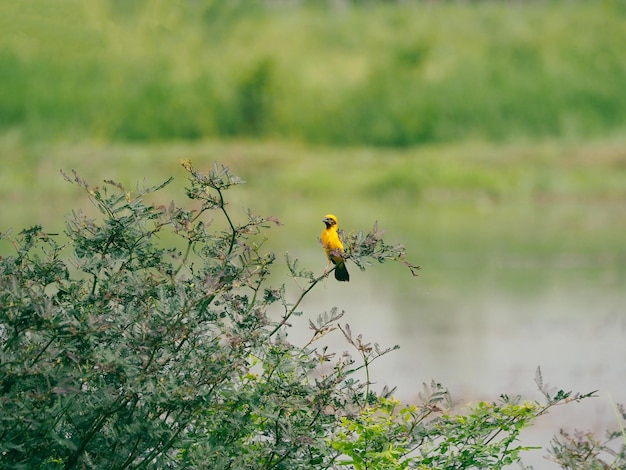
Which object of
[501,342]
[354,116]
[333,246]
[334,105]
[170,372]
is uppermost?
[334,105]

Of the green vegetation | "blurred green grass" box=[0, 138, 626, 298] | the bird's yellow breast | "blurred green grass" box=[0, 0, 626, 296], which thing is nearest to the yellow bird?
the bird's yellow breast

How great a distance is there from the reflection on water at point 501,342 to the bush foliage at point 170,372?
1745mm

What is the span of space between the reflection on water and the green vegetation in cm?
691

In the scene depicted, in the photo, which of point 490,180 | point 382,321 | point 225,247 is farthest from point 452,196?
point 225,247

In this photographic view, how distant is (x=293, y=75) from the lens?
15.4m

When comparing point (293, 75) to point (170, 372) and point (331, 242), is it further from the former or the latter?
point (170, 372)

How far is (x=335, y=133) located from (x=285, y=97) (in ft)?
2.50

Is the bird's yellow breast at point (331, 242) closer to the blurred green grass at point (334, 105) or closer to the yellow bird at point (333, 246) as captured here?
the yellow bird at point (333, 246)

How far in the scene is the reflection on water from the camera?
5398mm

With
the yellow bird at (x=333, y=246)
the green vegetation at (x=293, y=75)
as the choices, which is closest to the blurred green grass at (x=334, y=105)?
the green vegetation at (x=293, y=75)

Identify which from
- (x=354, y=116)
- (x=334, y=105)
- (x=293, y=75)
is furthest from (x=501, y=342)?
(x=293, y=75)

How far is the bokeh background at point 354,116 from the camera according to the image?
1089cm

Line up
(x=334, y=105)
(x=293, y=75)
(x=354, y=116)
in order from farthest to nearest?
1. (x=293, y=75)
2. (x=334, y=105)
3. (x=354, y=116)

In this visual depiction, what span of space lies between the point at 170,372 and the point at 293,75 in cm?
1340
